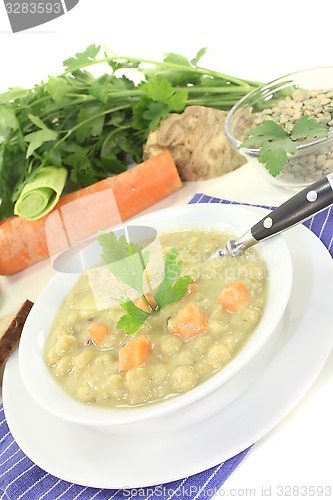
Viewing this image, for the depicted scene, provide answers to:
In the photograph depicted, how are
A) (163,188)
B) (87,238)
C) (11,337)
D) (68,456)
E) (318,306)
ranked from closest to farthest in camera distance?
(68,456) < (318,306) < (11,337) < (87,238) < (163,188)

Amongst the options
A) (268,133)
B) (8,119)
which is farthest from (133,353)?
(8,119)

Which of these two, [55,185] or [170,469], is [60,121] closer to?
[55,185]

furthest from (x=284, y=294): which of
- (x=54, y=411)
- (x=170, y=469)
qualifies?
(x=54, y=411)

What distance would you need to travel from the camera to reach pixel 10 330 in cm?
240

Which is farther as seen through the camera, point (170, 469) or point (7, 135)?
point (7, 135)

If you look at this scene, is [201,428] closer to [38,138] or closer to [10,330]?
[10,330]

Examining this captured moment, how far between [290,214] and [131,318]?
626mm

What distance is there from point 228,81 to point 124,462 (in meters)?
2.32

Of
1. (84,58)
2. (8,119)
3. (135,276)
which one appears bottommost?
(135,276)

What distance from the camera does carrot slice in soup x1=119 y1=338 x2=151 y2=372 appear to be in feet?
6.25

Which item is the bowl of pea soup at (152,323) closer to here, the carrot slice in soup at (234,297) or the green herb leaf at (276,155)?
the carrot slice in soup at (234,297)

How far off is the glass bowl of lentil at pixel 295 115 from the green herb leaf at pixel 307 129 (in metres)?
0.03

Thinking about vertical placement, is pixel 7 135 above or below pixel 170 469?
above

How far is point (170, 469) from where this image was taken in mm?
1723
